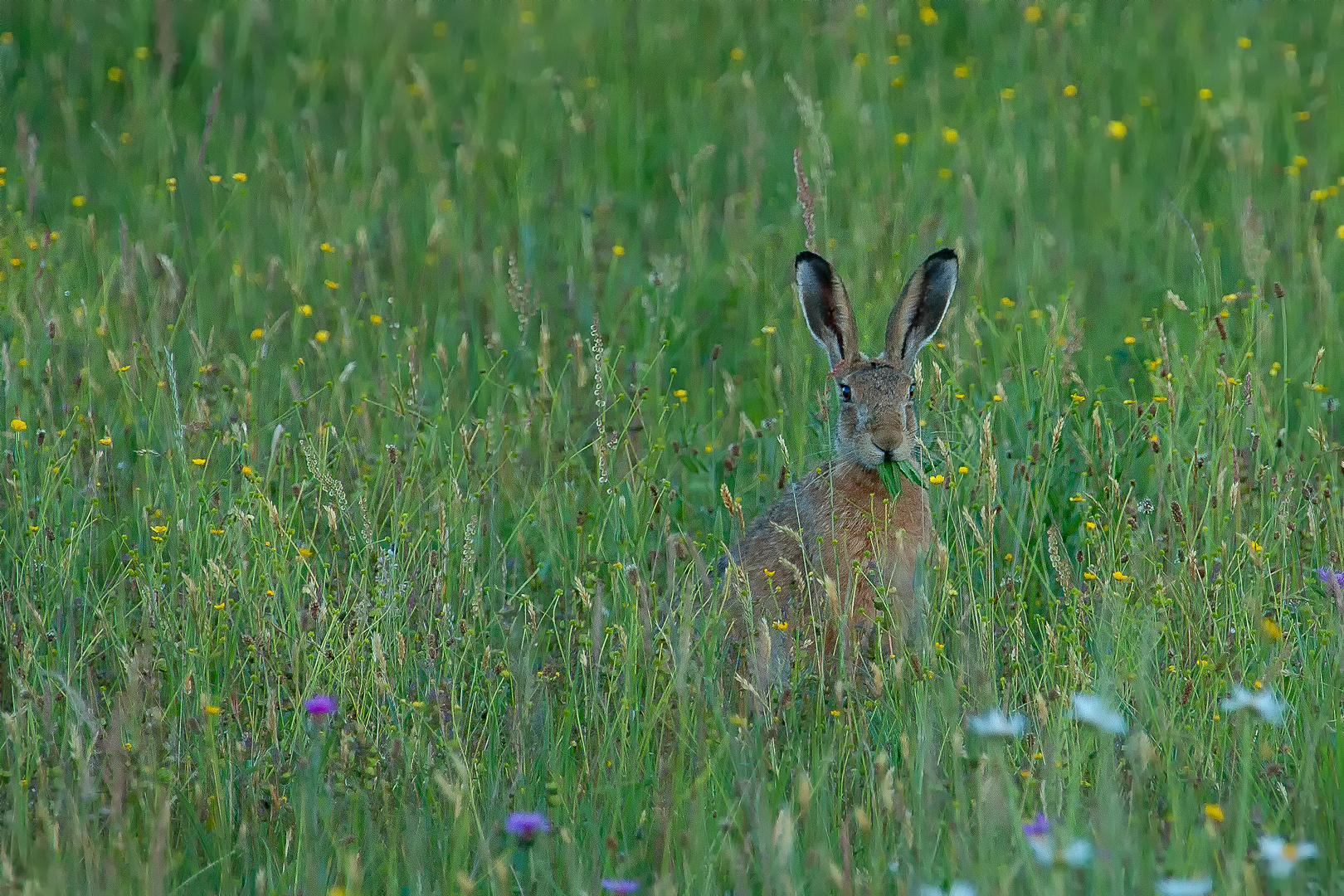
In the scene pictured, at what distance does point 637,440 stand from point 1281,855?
327 cm

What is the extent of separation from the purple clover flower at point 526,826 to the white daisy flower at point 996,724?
84 centimetres

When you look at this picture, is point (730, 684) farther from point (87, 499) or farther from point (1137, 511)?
point (87, 499)

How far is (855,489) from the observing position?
16.8 ft

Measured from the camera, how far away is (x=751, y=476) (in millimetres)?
5441

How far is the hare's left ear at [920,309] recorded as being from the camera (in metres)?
5.00

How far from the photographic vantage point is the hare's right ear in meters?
5.01

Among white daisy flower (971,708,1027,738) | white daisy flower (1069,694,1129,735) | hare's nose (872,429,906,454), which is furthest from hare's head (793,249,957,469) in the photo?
white daisy flower (1069,694,1129,735)

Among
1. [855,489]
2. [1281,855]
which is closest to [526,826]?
[1281,855]

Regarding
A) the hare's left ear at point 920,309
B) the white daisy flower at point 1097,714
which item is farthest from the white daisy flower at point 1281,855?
the hare's left ear at point 920,309

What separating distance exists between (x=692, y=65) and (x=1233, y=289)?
3262 millimetres

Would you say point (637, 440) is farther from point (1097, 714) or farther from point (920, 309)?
point (1097, 714)

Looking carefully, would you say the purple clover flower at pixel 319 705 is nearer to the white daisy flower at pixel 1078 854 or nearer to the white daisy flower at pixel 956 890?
the white daisy flower at pixel 956 890

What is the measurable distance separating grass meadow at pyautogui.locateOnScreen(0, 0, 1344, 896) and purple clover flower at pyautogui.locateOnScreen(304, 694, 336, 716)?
0.04 metres

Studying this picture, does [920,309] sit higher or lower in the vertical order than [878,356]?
higher
